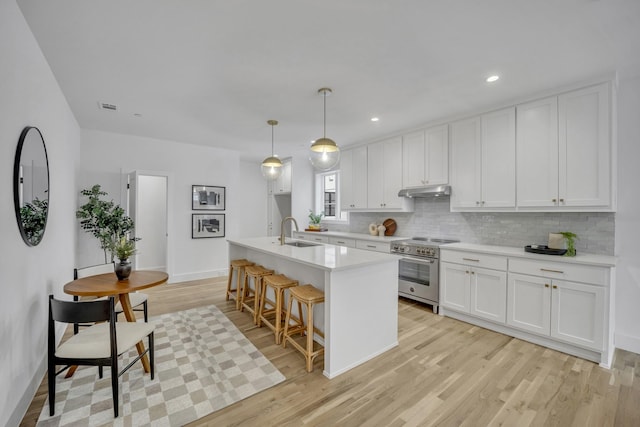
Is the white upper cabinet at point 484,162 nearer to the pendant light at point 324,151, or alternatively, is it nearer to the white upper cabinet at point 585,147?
the white upper cabinet at point 585,147

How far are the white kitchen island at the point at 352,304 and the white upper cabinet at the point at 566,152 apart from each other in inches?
74.0

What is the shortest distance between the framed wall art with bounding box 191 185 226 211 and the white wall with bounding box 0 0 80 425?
258 cm

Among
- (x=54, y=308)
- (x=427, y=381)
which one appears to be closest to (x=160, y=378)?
(x=54, y=308)

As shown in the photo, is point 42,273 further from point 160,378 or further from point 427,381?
point 427,381

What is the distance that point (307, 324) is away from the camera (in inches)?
99.3

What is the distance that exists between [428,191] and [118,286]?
3.72 m

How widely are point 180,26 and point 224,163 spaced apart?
3.95m

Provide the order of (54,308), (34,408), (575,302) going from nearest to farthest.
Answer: (54,308), (34,408), (575,302)

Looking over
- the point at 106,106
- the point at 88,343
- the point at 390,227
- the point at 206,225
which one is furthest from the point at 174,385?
the point at 390,227

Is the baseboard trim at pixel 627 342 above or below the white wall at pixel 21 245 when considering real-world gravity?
below

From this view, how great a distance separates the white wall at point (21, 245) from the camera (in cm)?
164

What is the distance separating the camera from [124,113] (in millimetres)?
3750

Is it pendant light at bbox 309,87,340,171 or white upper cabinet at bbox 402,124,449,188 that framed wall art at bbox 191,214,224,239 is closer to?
pendant light at bbox 309,87,340,171

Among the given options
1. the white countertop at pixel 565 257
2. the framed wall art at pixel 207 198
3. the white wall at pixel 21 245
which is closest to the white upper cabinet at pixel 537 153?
the white countertop at pixel 565 257
